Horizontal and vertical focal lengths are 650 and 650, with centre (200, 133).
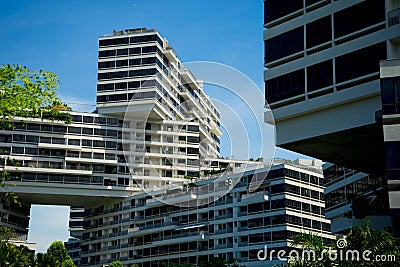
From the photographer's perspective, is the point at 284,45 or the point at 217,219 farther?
the point at 217,219

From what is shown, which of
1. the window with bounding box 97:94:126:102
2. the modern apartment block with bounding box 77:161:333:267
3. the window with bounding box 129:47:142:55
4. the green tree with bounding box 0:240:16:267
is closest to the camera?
the green tree with bounding box 0:240:16:267

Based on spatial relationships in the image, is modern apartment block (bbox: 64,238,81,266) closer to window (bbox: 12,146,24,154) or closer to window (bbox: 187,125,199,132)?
window (bbox: 12,146,24,154)

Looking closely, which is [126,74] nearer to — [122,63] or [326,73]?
[122,63]

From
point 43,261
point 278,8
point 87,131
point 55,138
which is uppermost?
point 87,131

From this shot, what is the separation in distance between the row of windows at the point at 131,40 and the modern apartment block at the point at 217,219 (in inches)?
1131

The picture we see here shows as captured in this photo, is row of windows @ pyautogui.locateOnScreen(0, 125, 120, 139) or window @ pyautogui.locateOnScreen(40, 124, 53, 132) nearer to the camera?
row of windows @ pyautogui.locateOnScreen(0, 125, 120, 139)

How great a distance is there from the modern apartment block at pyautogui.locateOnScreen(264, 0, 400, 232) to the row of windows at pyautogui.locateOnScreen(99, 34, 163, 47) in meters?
71.5

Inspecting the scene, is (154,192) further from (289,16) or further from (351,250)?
(351,250)

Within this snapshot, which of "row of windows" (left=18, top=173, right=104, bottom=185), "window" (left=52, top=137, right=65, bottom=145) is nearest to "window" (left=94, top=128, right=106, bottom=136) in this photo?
"window" (left=52, top=137, right=65, bottom=145)

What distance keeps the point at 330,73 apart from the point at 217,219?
62.4 meters

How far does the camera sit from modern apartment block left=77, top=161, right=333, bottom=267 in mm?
97250

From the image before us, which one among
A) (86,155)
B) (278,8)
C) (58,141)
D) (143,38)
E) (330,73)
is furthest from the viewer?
(143,38)

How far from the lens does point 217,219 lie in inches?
4158

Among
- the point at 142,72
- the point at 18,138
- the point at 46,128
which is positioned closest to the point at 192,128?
the point at 142,72
